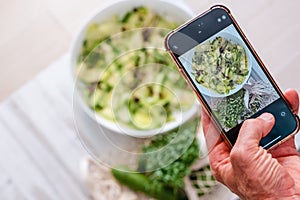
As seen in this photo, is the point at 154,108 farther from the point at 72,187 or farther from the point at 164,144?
the point at 72,187

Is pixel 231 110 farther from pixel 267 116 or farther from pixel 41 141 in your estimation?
pixel 41 141

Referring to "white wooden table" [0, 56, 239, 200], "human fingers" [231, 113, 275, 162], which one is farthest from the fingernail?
"white wooden table" [0, 56, 239, 200]

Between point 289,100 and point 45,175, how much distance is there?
417mm

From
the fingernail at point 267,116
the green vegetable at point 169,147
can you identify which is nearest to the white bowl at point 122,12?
the green vegetable at point 169,147

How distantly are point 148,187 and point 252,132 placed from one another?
240 millimetres

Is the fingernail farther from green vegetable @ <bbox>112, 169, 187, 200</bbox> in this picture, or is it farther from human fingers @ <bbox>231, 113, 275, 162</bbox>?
green vegetable @ <bbox>112, 169, 187, 200</bbox>

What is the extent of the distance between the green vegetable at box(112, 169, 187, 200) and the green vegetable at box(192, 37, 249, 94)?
22 cm

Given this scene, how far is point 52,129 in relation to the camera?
0.93 meters

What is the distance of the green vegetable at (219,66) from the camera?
2.19 ft

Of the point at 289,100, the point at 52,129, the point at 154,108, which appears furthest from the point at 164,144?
the point at 52,129

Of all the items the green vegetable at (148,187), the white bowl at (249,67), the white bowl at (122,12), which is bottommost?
the green vegetable at (148,187)

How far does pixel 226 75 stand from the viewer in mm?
676

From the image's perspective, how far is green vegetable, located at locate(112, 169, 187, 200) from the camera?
2.72 ft

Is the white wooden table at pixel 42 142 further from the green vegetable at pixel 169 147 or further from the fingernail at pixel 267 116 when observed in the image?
the fingernail at pixel 267 116
